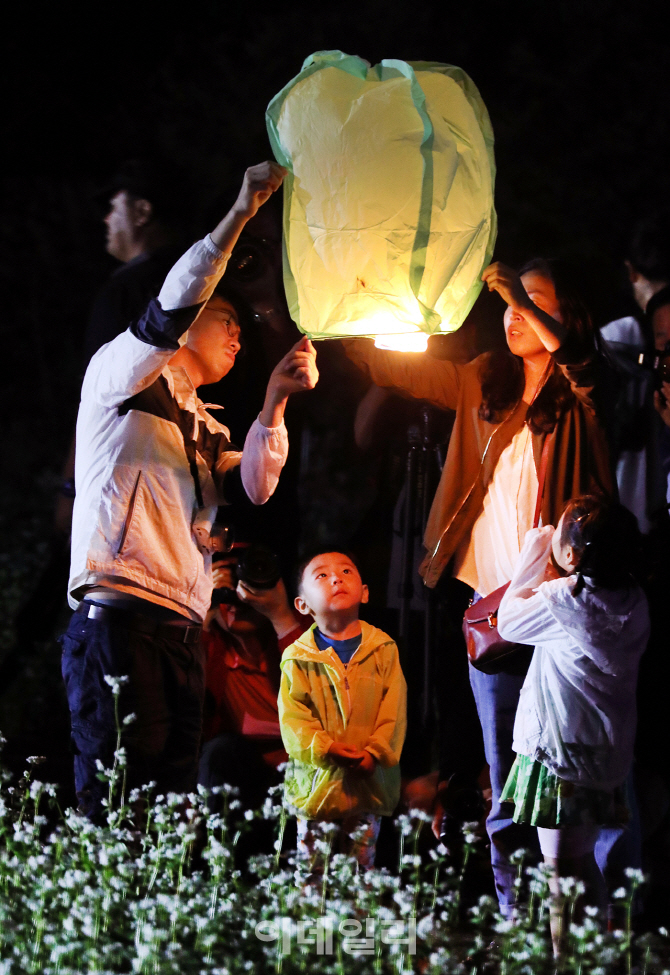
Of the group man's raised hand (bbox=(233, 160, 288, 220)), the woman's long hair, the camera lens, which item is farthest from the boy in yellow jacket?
man's raised hand (bbox=(233, 160, 288, 220))

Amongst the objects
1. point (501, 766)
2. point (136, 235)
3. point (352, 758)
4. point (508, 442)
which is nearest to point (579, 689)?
point (501, 766)

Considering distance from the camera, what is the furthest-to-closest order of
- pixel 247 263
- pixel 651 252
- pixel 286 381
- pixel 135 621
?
pixel 651 252 < pixel 247 263 < pixel 286 381 < pixel 135 621

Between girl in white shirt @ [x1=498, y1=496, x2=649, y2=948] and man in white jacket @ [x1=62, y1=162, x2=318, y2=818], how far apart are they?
0.92 metres

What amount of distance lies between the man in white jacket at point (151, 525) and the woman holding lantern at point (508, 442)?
0.59 metres

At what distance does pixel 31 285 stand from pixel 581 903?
8.56 meters

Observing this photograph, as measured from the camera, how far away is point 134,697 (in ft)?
11.2

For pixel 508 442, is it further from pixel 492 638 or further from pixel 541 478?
pixel 492 638

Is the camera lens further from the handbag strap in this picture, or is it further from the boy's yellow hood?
the handbag strap

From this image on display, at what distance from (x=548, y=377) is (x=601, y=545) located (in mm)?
624

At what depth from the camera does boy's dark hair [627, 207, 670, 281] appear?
4.73m

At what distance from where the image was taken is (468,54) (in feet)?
34.3

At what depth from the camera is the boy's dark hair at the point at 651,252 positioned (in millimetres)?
4730

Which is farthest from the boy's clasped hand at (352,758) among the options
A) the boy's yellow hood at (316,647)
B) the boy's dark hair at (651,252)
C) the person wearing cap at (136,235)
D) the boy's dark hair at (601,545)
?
the boy's dark hair at (651,252)

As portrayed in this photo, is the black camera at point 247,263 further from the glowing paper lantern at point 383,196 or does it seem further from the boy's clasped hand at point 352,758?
the boy's clasped hand at point 352,758
